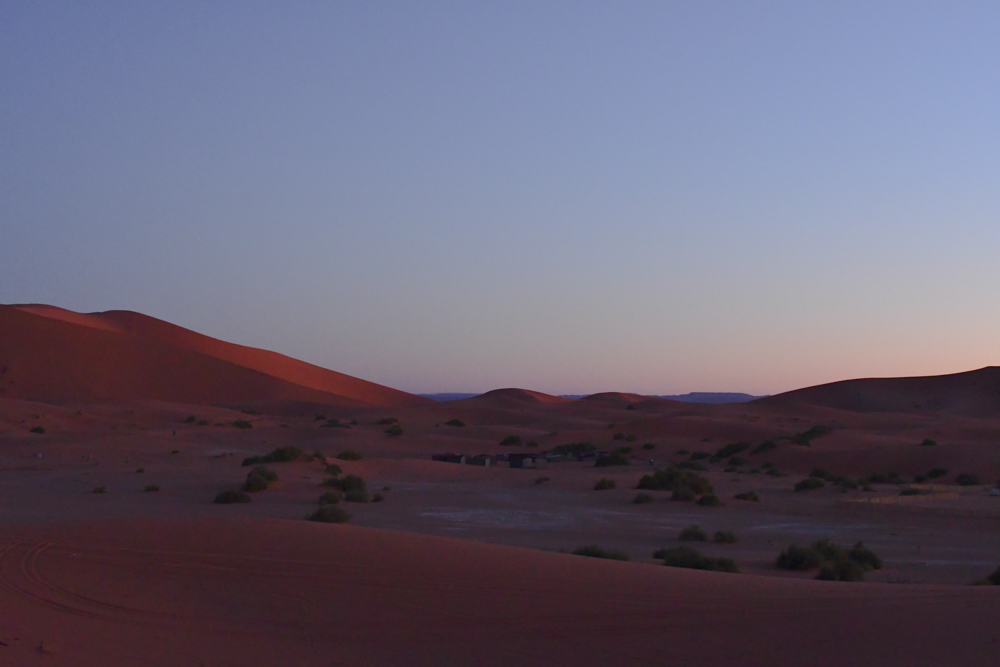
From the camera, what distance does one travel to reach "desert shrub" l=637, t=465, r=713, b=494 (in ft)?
90.3

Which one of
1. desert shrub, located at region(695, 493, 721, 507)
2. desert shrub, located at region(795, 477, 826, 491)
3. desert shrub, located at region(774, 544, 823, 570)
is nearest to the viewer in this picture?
desert shrub, located at region(774, 544, 823, 570)

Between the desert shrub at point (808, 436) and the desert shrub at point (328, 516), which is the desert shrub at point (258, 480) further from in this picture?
the desert shrub at point (808, 436)

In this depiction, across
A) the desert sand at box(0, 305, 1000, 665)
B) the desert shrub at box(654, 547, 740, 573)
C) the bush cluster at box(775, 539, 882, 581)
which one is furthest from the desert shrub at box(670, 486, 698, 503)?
the desert shrub at box(654, 547, 740, 573)

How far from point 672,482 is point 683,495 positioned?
9.21 ft

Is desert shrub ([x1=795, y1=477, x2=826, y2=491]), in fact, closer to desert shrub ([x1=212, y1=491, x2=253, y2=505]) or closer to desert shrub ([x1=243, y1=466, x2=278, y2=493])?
desert shrub ([x1=243, y1=466, x2=278, y2=493])

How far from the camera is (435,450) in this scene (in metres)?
45.9

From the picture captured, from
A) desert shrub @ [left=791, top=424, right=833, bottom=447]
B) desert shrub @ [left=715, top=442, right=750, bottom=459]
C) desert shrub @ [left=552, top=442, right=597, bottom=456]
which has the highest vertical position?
desert shrub @ [left=791, top=424, right=833, bottom=447]

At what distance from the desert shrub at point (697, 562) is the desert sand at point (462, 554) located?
3.00 feet

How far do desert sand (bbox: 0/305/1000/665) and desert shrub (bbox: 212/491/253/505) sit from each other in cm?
49

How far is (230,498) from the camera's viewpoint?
22.3 meters

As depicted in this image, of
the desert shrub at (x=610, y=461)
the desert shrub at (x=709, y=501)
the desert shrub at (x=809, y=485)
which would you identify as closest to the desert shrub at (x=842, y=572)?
the desert shrub at (x=709, y=501)

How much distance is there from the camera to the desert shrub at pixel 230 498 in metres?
22.2

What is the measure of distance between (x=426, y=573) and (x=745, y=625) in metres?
3.69

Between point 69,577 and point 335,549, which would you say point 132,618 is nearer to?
point 69,577
